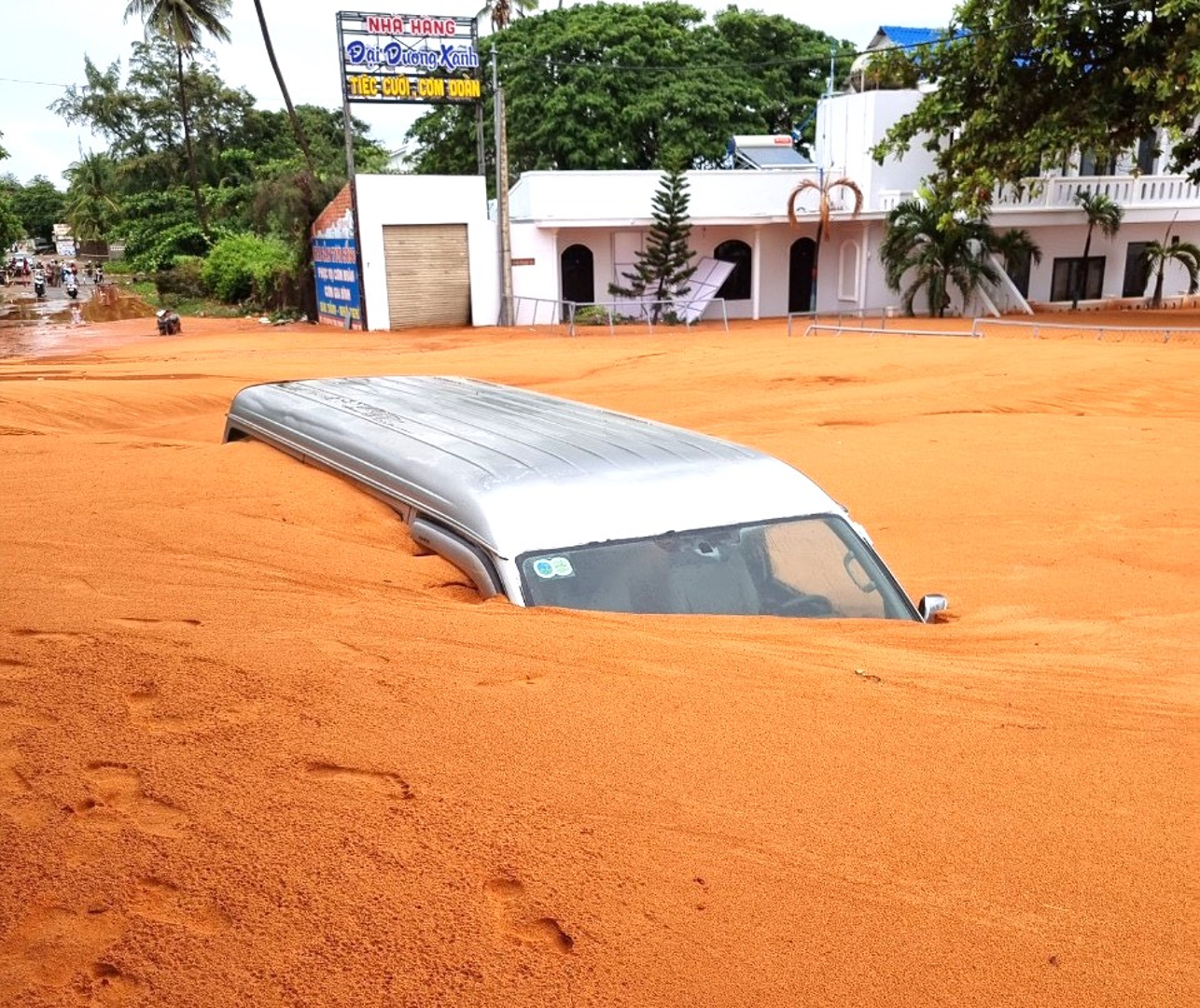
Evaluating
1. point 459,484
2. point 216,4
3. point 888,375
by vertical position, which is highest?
point 216,4

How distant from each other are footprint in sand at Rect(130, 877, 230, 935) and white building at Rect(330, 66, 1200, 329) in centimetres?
2936

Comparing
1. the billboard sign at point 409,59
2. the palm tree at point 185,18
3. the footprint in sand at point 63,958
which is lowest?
the footprint in sand at point 63,958

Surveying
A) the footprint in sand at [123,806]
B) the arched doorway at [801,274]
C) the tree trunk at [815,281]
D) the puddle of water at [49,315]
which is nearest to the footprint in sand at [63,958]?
the footprint in sand at [123,806]

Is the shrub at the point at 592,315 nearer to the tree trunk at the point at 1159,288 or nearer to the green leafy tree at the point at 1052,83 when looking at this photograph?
the green leafy tree at the point at 1052,83

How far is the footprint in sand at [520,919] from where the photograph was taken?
7.13ft

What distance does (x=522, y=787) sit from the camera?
2668 millimetres

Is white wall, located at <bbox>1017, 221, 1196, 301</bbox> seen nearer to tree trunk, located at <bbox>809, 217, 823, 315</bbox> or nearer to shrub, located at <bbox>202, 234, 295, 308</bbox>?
tree trunk, located at <bbox>809, 217, 823, 315</bbox>

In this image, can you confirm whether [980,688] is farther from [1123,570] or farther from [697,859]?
[1123,570]

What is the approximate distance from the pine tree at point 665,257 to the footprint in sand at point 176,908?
97.5 feet

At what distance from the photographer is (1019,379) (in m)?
14.3

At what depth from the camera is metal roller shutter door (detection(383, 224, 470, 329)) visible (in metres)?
30.5

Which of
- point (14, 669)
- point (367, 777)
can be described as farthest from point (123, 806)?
point (14, 669)

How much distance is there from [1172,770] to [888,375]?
42.1ft

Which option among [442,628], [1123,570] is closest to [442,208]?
[1123,570]
